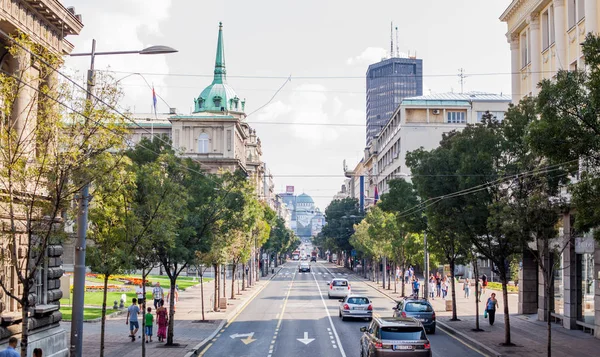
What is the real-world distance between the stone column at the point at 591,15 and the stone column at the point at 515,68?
11497mm

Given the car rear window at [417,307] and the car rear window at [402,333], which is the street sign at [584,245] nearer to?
the car rear window at [417,307]

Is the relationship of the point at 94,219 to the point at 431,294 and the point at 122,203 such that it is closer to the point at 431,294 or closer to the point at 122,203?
the point at 122,203

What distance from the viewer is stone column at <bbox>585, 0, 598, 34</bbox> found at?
31125 mm

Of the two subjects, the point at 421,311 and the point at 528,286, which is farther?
the point at 528,286

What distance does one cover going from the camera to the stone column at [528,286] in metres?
43.8

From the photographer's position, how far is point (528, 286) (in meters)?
44.0

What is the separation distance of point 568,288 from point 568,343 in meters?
6.00

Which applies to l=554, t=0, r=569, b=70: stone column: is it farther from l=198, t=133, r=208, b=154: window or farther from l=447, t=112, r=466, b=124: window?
l=198, t=133, r=208, b=154: window

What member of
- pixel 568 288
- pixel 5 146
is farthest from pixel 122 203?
pixel 568 288

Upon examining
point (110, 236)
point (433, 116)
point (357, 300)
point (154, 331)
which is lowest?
point (154, 331)

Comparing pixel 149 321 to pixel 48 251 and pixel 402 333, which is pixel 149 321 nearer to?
pixel 48 251

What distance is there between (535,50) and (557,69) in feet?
13.9

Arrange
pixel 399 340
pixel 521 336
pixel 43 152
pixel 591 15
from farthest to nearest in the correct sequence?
pixel 521 336 → pixel 591 15 → pixel 399 340 → pixel 43 152

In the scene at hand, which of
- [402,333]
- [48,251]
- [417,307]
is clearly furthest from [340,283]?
[48,251]
